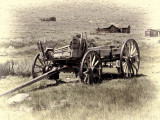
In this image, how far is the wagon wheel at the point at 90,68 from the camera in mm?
8147

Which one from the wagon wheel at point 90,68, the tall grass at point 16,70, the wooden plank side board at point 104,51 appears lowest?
the tall grass at point 16,70

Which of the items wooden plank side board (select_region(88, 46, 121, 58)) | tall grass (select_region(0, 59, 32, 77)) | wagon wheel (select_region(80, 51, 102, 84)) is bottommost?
tall grass (select_region(0, 59, 32, 77))

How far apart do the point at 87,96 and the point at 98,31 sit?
5425 cm

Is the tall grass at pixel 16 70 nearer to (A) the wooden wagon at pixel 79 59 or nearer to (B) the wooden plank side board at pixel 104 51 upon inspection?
(A) the wooden wagon at pixel 79 59

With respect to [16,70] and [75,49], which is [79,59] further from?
[16,70]

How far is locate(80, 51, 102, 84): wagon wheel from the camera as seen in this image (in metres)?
8.15

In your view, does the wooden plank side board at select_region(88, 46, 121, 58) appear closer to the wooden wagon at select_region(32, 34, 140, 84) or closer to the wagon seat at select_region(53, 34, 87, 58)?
the wooden wagon at select_region(32, 34, 140, 84)

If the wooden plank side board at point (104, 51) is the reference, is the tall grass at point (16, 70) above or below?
below

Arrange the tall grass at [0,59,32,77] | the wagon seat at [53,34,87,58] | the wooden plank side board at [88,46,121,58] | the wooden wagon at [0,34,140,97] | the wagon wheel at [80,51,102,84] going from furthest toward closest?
the tall grass at [0,59,32,77], the wooden plank side board at [88,46,121,58], the wagon seat at [53,34,87,58], the wooden wagon at [0,34,140,97], the wagon wheel at [80,51,102,84]

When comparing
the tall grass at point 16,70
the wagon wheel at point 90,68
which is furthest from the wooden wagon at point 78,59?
the tall grass at point 16,70

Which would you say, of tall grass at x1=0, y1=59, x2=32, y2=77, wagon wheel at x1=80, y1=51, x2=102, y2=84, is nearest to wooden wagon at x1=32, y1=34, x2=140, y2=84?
wagon wheel at x1=80, y1=51, x2=102, y2=84

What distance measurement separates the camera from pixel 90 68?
8367 millimetres

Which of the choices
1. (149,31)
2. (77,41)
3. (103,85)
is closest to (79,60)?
(77,41)

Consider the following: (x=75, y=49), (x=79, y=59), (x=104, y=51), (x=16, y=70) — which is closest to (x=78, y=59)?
(x=79, y=59)
